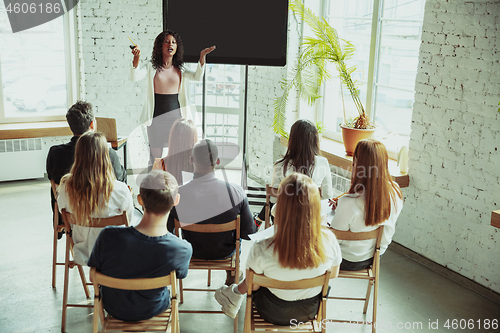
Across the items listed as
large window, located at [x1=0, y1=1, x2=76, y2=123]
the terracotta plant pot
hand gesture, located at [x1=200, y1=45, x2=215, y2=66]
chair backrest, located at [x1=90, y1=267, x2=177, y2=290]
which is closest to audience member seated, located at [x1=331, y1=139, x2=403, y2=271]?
chair backrest, located at [x1=90, y1=267, x2=177, y2=290]

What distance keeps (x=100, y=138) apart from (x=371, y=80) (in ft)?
9.08

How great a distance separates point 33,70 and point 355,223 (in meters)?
4.58

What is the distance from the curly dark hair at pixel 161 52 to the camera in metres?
4.11

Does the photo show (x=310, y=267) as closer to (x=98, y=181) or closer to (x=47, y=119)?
(x=98, y=181)

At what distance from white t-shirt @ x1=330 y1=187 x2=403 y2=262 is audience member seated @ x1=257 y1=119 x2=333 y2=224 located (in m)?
0.59

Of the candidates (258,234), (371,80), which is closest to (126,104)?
(371,80)

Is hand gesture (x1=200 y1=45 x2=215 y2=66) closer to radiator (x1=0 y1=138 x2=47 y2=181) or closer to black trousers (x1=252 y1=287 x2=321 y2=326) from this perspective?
black trousers (x1=252 y1=287 x2=321 y2=326)

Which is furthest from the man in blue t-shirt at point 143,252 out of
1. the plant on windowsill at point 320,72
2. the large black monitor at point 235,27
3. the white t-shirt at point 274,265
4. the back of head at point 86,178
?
the plant on windowsill at point 320,72

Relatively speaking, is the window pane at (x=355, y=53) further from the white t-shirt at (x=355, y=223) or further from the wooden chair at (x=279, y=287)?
the wooden chair at (x=279, y=287)

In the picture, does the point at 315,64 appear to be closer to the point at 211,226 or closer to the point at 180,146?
the point at 180,146

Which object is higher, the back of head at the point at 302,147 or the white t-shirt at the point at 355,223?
the back of head at the point at 302,147

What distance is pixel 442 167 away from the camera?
3566mm

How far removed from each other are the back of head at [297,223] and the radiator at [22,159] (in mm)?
4387

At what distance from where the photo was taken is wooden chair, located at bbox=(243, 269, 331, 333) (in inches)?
80.5
